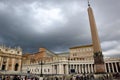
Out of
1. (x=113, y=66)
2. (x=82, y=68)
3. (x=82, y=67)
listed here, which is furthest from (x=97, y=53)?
(x=113, y=66)

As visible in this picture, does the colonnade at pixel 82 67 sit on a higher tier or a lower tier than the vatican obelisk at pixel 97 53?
lower

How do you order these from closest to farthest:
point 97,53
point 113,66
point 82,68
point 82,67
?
point 97,53 → point 82,68 → point 82,67 → point 113,66

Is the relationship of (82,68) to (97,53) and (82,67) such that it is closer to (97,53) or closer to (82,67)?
(82,67)

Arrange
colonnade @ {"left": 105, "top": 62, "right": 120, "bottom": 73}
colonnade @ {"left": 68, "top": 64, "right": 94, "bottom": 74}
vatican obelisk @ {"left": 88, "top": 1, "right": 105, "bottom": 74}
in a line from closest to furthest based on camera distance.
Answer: vatican obelisk @ {"left": 88, "top": 1, "right": 105, "bottom": 74} < colonnade @ {"left": 105, "top": 62, "right": 120, "bottom": 73} < colonnade @ {"left": 68, "top": 64, "right": 94, "bottom": 74}

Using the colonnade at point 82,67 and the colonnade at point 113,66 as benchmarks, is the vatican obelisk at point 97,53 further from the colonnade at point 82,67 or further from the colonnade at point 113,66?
the colonnade at point 113,66

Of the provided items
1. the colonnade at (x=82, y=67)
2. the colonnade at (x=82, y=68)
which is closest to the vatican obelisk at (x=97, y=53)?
the colonnade at (x=82, y=68)

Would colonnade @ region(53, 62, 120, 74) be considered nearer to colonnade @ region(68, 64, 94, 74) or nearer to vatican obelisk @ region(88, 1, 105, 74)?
colonnade @ region(68, 64, 94, 74)

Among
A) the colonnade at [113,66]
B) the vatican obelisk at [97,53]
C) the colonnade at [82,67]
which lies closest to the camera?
the vatican obelisk at [97,53]

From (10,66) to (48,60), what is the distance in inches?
725

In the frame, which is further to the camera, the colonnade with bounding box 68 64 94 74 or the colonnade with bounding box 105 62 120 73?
the colonnade with bounding box 68 64 94 74

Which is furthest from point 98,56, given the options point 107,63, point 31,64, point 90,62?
point 31,64

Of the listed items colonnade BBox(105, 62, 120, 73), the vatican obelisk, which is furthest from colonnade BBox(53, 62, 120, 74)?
the vatican obelisk

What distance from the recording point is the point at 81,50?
6366 cm

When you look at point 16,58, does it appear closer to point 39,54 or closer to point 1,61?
point 1,61
